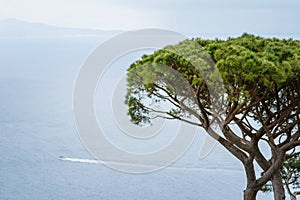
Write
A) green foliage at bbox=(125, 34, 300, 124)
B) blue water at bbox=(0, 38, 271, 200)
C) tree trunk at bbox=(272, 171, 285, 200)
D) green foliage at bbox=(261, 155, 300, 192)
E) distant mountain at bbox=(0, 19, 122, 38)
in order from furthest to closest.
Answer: distant mountain at bbox=(0, 19, 122, 38) → blue water at bbox=(0, 38, 271, 200) → green foliage at bbox=(261, 155, 300, 192) → tree trunk at bbox=(272, 171, 285, 200) → green foliage at bbox=(125, 34, 300, 124)

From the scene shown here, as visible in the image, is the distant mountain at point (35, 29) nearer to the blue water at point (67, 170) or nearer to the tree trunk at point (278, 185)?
the blue water at point (67, 170)

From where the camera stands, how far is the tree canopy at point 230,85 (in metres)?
2.41

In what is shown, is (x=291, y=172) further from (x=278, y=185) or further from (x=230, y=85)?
(x=230, y=85)

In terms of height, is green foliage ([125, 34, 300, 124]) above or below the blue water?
above

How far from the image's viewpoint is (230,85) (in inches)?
98.7

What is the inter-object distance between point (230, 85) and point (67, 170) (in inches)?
187

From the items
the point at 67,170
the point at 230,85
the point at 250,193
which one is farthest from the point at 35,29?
the point at 230,85

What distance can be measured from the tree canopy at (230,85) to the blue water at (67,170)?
5.40 feet

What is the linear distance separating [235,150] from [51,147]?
5.02 metres

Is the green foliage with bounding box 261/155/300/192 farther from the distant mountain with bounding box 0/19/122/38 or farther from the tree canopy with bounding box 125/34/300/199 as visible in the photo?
the distant mountain with bounding box 0/19/122/38

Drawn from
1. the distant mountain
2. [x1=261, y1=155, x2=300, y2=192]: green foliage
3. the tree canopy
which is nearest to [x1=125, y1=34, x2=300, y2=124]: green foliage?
the tree canopy

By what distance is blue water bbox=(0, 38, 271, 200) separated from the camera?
5746 mm

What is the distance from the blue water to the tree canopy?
1644 millimetres

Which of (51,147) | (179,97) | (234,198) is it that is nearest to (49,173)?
(51,147)
